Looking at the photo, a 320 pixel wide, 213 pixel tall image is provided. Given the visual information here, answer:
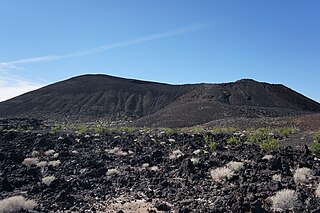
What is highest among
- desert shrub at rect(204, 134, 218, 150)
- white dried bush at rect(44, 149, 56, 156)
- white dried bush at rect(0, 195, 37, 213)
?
desert shrub at rect(204, 134, 218, 150)

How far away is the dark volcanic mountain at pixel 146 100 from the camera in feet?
216

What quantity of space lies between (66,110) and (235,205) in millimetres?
71787

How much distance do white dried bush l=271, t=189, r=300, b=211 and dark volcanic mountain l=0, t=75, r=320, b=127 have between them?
47.5 metres

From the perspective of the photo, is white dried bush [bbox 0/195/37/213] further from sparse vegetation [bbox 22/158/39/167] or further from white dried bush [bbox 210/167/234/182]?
sparse vegetation [bbox 22/158/39/167]

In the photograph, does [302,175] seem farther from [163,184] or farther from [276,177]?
[163,184]

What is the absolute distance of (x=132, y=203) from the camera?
32.3ft

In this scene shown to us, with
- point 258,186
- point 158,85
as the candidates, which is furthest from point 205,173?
point 158,85

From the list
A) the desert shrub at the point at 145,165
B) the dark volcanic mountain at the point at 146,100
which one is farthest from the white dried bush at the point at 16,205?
the dark volcanic mountain at the point at 146,100

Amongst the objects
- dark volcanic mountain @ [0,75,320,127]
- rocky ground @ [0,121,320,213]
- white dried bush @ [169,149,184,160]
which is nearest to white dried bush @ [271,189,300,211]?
rocky ground @ [0,121,320,213]

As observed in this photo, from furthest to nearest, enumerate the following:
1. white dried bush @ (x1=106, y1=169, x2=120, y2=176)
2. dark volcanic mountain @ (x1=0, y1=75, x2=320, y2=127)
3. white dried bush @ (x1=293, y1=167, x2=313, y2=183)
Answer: dark volcanic mountain @ (x1=0, y1=75, x2=320, y2=127) → white dried bush @ (x1=106, y1=169, x2=120, y2=176) → white dried bush @ (x1=293, y1=167, x2=313, y2=183)

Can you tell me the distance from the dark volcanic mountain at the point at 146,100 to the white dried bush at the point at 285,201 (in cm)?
4753

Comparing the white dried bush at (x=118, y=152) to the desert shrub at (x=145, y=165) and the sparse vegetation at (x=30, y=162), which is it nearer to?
the desert shrub at (x=145, y=165)

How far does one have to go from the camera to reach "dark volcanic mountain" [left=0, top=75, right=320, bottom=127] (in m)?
65.8

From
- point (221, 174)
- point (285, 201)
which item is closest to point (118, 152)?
point (221, 174)
